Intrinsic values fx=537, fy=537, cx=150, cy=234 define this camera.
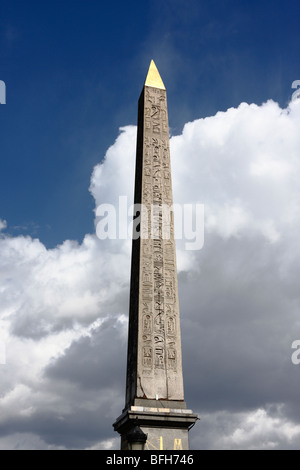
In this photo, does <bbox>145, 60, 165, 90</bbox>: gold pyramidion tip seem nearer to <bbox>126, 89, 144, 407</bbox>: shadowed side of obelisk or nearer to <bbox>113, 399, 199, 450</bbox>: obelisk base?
<bbox>126, 89, 144, 407</bbox>: shadowed side of obelisk

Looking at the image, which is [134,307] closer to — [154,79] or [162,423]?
[162,423]

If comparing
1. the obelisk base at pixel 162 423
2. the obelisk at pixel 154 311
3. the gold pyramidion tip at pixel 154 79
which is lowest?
the obelisk base at pixel 162 423

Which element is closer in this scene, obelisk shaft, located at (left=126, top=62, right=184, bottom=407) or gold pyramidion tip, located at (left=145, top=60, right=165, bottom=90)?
obelisk shaft, located at (left=126, top=62, right=184, bottom=407)

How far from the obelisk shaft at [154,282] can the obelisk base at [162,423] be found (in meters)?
0.42

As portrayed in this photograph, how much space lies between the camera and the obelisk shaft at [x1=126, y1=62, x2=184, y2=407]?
46.7 feet

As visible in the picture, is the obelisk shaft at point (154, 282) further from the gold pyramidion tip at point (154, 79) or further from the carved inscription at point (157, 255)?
the gold pyramidion tip at point (154, 79)

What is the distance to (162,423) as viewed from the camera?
1343 cm

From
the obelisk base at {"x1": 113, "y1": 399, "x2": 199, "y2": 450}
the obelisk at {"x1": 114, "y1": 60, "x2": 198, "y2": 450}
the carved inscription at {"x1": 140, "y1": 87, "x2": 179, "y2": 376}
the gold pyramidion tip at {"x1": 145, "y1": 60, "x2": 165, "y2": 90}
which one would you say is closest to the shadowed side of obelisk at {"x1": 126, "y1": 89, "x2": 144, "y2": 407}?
the obelisk at {"x1": 114, "y1": 60, "x2": 198, "y2": 450}

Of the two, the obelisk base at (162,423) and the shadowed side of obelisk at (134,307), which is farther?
the shadowed side of obelisk at (134,307)

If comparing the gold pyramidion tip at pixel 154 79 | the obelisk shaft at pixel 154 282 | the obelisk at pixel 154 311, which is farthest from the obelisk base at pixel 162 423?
the gold pyramidion tip at pixel 154 79

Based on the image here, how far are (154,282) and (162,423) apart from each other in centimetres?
388

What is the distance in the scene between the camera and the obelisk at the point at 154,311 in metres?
13.5
